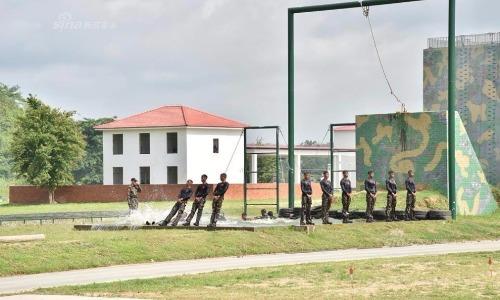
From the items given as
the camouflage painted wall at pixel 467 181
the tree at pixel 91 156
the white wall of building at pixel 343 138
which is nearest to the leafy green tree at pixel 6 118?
the tree at pixel 91 156

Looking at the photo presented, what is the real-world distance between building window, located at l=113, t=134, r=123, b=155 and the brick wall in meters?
10.5

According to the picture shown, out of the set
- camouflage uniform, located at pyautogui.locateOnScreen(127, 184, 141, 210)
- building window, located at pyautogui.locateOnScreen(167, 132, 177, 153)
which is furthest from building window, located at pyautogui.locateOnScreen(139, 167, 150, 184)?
camouflage uniform, located at pyautogui.locateOnScreen(127, 184, 141, 210)

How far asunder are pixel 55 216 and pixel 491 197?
63.4 feet

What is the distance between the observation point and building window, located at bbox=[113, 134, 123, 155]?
89000 millimetres

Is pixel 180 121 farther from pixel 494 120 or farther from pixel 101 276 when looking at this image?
pixel 101 276

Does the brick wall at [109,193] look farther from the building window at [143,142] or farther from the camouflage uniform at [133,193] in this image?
the camouflage uniform at [133,193]

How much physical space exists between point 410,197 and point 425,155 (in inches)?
350

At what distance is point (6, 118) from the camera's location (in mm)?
137000

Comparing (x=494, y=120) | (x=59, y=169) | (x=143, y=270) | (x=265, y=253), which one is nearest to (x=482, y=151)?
(x=494, y=120)

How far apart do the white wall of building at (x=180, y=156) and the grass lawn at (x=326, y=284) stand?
201 feet

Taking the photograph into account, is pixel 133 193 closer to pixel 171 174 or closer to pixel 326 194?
pixel 326 194

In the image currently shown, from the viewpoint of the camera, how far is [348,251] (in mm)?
30438

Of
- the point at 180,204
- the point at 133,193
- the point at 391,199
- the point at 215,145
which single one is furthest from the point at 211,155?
the point at 180,204

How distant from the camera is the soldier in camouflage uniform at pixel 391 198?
3616 centimetres
